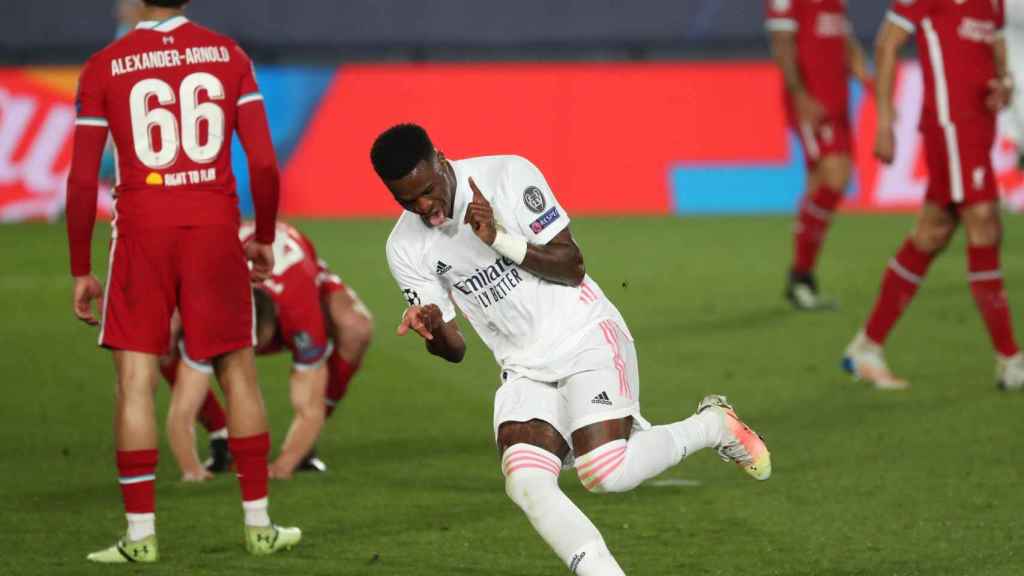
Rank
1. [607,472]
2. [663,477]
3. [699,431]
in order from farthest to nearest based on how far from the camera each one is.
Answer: [663,477] → [699,431] → [607,472]

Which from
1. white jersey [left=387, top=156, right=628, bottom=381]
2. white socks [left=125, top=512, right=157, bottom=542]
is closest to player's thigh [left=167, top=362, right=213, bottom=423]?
white socks [left=125, top=512, right=157, bottom=542]

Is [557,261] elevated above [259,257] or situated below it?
above

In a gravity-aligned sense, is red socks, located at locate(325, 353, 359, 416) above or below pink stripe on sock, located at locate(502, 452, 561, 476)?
below

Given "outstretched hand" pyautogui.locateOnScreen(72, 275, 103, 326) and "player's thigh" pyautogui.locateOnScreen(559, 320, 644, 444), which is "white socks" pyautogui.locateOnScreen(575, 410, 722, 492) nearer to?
"player's thigh" pyautogui.locateOnScreen(559, 320, 644, 444)

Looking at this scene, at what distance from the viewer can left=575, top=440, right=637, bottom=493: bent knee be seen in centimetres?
535

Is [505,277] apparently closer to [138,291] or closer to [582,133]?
[138,291]

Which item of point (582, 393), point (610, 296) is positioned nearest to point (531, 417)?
point (582, 393)

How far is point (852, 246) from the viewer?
53.1 ft

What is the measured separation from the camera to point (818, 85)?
1294cm

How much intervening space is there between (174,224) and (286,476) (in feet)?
5.86

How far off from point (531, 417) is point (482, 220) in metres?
0.64

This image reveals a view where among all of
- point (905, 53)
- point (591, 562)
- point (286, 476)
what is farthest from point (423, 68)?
point (591, 562)

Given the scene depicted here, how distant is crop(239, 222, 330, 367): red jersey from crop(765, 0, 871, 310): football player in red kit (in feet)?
18.5

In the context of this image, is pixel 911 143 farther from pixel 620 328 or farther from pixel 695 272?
pixel 620 328
